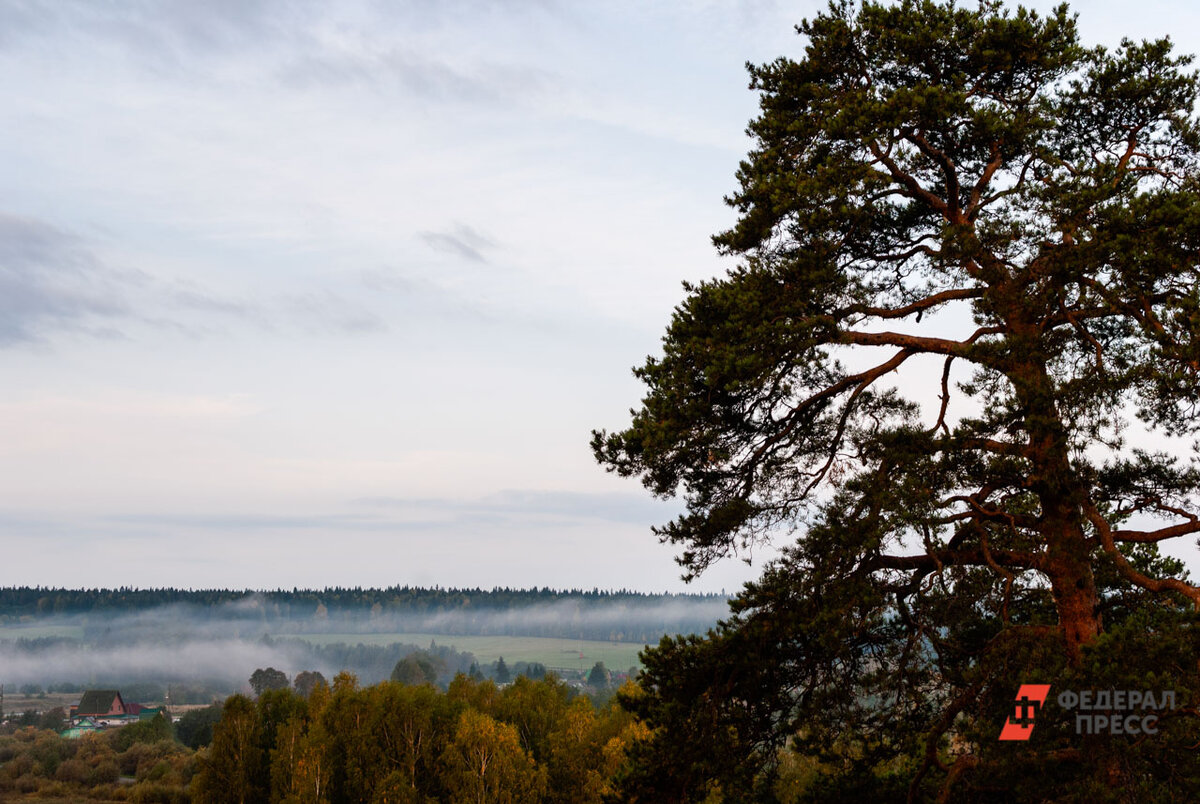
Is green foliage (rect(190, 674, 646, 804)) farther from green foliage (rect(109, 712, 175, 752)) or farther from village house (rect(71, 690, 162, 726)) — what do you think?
village house (rect(71, 690, 162, 726))

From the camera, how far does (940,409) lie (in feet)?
45.0

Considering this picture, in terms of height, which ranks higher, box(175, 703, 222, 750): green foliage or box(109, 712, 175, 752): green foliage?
box(109, 712, 175, 752): green foliage

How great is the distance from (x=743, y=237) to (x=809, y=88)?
2378mm

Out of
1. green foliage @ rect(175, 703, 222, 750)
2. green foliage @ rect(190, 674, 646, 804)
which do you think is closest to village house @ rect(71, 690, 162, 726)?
green foliage @ rect(175, 703, 222, 750)

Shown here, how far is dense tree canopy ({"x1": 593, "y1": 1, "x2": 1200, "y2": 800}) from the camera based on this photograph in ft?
39.0

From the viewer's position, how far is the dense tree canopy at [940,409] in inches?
468

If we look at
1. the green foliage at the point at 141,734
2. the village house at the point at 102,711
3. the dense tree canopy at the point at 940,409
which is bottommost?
the village house at the point at 102,711

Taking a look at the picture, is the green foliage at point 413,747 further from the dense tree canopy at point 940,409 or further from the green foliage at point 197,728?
the green foliage at point 197,728

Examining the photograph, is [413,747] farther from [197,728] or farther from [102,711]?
[102,711]

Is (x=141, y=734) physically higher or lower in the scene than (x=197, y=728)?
higher

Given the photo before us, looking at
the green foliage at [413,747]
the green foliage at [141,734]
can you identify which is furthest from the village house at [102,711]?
the green foliage at [413,747]

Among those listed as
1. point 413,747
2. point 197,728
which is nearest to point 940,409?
Result: point 413,747

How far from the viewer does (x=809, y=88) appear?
48.3 feet

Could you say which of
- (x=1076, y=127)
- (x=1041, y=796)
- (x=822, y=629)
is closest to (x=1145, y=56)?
(x=1076, y=127)
